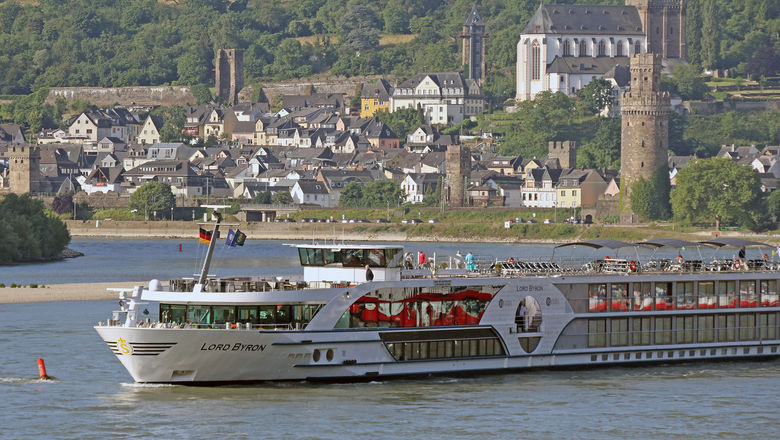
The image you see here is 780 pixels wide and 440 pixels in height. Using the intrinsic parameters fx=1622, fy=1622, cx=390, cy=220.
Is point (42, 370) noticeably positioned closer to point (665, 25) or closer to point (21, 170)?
point (21, 170)

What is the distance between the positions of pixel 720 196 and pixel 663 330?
83.5 meters

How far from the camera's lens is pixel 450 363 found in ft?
128

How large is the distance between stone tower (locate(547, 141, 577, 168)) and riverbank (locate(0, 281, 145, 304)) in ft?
320

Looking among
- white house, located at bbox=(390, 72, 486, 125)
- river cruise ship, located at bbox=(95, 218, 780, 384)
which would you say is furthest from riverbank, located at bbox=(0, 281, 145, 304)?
white house, located at bbox=(390, 72, 486, 125)

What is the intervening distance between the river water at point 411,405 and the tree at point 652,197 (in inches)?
3526

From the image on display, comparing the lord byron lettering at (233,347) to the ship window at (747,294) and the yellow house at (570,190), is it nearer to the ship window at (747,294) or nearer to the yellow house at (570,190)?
the ship window at (747,294)

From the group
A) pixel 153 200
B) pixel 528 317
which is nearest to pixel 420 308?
pixel 528 317

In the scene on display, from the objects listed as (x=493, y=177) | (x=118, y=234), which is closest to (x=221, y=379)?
(x=118, y=234)

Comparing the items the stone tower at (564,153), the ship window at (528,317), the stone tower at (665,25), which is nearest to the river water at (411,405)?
the ship window at (528,317)

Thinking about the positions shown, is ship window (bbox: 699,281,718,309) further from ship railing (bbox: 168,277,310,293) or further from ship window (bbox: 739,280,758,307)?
ship railing (bbox: 168,277,310,293)

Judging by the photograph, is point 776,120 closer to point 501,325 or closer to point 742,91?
point 742,91

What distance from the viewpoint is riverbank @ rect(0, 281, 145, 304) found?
62.5 meters

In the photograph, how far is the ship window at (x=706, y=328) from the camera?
4331 cm

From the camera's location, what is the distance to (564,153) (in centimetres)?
16225
